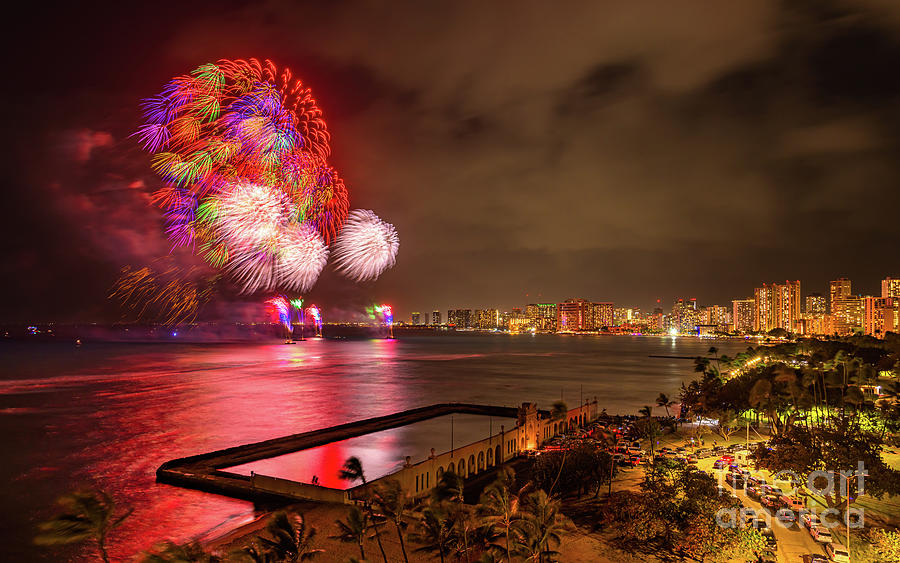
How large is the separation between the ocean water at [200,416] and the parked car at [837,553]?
1733cm

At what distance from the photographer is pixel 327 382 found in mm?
70875

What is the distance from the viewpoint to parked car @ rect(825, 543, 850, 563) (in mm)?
13902

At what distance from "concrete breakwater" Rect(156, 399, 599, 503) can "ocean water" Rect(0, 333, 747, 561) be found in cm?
72

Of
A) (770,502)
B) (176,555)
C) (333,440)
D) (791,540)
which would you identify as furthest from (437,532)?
(333,440)

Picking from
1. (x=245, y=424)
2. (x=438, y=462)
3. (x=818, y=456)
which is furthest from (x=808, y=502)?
(x=245, y=424)

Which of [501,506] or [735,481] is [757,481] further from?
[501,506]

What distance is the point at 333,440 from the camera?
1236 inches

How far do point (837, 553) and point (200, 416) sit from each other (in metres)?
43.2

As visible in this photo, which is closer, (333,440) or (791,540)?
(791,540)

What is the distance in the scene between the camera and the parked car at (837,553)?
1390 centimetres

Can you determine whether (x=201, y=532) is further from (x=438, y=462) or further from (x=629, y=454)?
(x=629, y=454)

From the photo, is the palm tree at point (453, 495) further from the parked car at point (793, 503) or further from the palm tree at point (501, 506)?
the parked car at point (793, 503)

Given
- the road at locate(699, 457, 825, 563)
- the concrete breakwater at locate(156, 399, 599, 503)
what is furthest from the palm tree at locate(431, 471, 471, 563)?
the road at locate(699, 457, 825, 563)

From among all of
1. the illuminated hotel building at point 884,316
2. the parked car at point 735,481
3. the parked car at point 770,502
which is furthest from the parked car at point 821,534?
the illuminated hotel building at point 884,316
